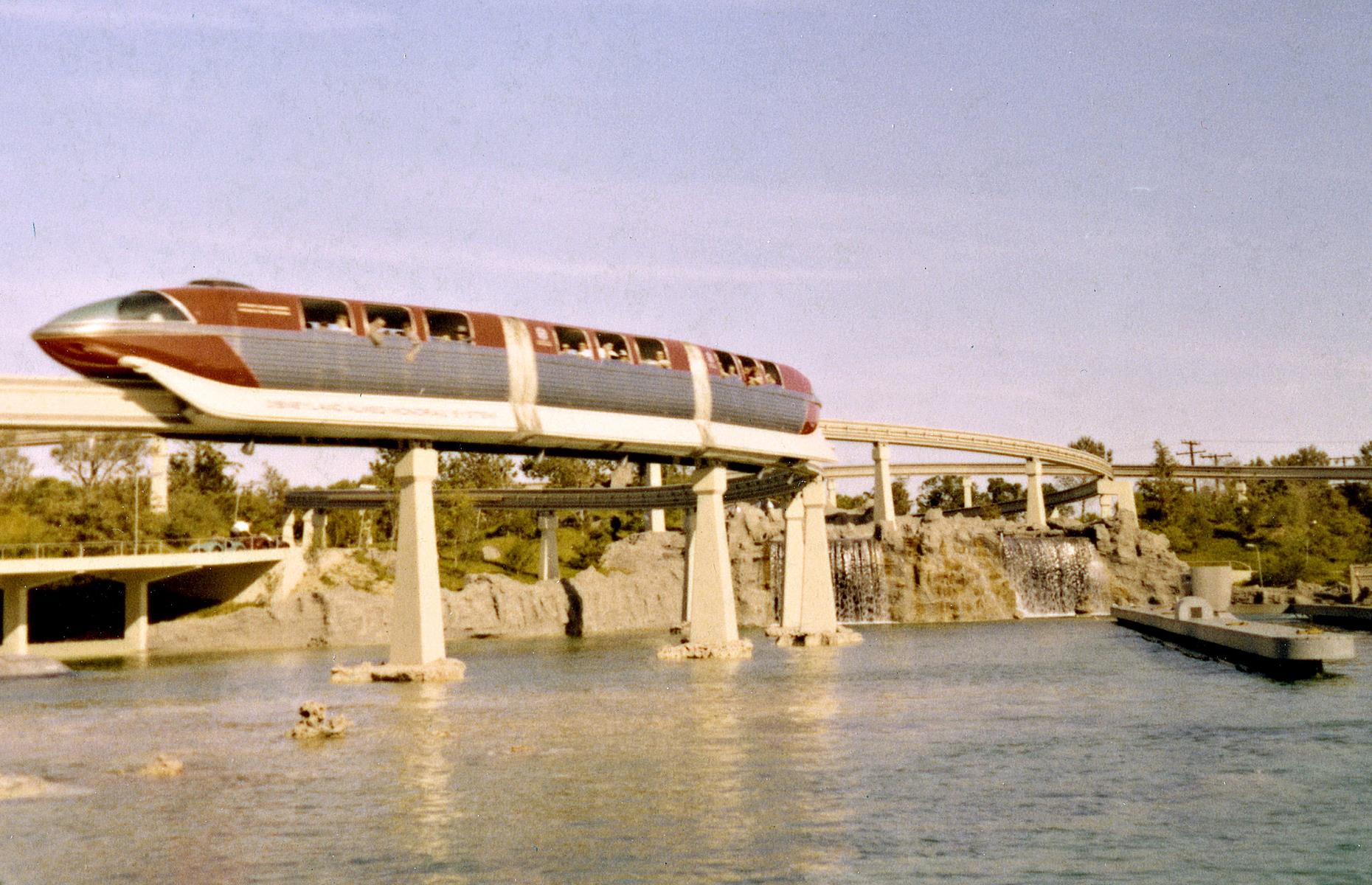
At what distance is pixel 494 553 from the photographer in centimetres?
13412

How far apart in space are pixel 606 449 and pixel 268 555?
47.3 metres

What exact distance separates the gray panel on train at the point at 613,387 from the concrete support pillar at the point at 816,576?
2041cm

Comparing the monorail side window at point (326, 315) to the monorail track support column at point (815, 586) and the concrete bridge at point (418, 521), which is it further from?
the monorail track support column at point (815, 586)

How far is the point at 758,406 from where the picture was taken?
219 feet

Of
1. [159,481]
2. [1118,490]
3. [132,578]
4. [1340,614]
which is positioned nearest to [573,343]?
[132,578]

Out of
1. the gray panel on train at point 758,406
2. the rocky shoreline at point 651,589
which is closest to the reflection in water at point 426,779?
the gray panel on train at point 758,406

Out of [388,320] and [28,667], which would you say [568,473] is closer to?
[28,667]

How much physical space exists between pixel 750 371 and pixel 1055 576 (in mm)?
64185

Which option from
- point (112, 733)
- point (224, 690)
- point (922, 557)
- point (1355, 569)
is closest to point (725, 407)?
point (224, 690)

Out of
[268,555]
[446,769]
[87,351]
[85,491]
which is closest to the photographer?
[446,769]

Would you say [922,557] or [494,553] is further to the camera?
[494,553]

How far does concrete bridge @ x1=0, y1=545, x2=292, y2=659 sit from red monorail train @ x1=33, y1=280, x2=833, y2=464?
40931mm

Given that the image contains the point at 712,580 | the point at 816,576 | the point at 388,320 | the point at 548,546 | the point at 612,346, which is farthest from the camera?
the point at 548,546

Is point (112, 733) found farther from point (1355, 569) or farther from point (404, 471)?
point (1355, 569)
